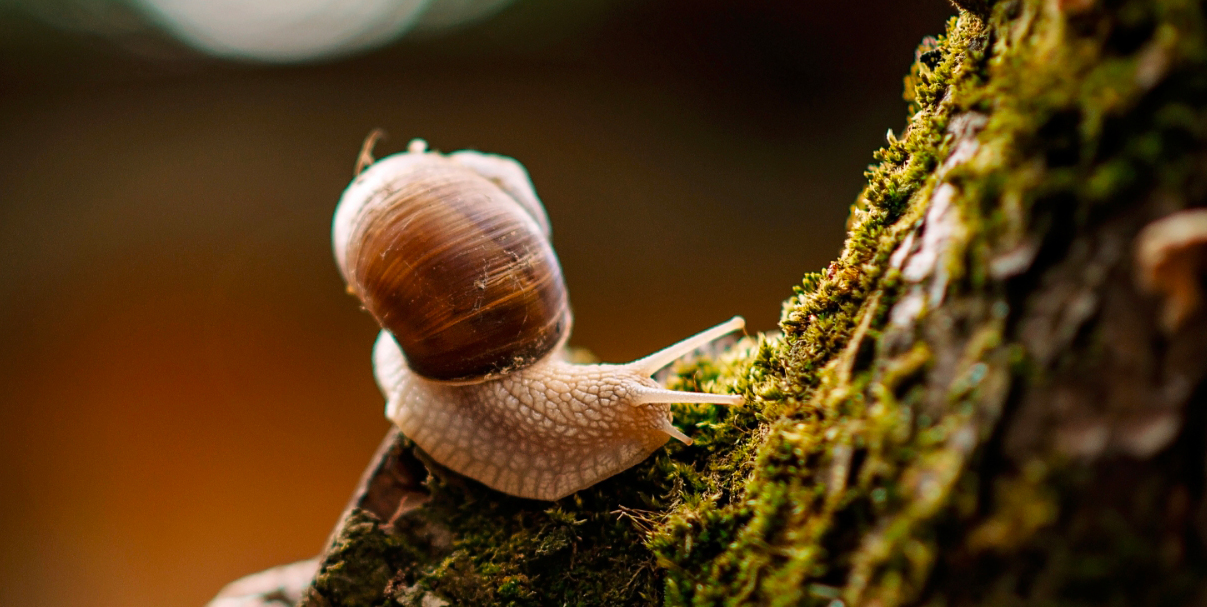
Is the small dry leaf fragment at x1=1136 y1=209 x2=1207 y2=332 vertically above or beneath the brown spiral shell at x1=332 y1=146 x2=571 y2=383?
beneath

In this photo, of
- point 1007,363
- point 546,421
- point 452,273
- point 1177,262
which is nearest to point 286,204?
point 452,273

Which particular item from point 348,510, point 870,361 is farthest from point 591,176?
point 870,361

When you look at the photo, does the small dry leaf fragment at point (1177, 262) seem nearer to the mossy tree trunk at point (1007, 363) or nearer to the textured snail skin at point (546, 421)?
the mossy tree trunk at point (1007, 363)

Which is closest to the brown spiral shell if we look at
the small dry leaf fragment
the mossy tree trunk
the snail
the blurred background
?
the snail

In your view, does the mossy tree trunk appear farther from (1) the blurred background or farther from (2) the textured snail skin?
(1) the blurred background

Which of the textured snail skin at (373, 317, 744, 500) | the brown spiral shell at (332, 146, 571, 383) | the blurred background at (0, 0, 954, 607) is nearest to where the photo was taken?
the textured snail skin at (373, 317, 744, 500)

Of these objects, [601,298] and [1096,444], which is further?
[601,298]

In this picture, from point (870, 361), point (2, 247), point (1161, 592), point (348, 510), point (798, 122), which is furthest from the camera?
point (798, 122)

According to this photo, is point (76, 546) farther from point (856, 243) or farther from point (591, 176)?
point (856, 243)
